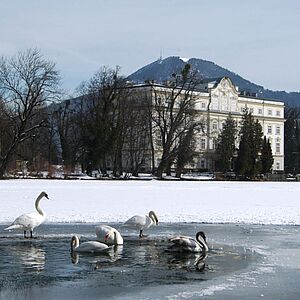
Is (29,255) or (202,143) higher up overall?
(202,143)

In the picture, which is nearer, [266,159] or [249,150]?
[249,150]

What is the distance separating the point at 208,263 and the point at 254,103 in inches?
4869

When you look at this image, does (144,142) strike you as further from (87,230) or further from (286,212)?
(87,230)

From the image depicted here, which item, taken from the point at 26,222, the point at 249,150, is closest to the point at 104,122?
the point at 249,150

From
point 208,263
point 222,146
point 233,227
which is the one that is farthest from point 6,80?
point 208,263

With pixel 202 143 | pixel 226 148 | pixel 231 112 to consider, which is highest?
pixel 231 112

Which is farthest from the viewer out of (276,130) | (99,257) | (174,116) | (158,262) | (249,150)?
(276,130)

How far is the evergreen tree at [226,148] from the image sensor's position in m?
97.4

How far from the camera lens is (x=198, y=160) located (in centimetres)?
11788

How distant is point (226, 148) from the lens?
97.9 metres

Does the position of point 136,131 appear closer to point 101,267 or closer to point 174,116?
point 174,116

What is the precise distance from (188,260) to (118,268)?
1762mm

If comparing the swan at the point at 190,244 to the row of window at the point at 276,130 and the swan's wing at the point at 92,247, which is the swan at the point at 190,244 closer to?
the swan's wing at the point at 92,247

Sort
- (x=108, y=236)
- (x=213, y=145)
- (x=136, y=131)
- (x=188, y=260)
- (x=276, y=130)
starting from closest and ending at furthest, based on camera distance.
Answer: (x=188, y=260)
(x=108, y=236)
(x=136, y=131)
(x=213, y=145)
(x=276, y=130)
